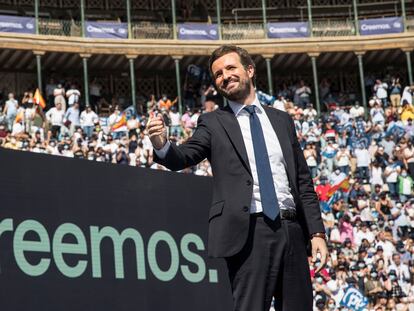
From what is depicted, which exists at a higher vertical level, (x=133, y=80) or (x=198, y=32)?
(x=198, y=32)

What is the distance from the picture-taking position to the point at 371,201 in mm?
22609

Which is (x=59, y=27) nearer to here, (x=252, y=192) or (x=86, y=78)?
(x=86, y=78)

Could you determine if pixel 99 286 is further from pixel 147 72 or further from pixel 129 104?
Answer: pixel 147 72

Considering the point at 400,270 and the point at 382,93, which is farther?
the point at 382,93

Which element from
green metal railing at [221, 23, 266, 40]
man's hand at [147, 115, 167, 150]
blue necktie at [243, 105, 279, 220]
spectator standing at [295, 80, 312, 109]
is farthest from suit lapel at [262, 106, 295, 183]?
green metal railing at [221, 23, 266, 40]

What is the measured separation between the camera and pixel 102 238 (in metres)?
9.73

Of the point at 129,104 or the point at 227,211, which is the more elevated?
the point at 129,104

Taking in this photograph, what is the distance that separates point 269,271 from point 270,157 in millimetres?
589

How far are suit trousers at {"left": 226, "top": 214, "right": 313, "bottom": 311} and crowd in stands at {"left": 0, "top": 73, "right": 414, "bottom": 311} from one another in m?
10.4

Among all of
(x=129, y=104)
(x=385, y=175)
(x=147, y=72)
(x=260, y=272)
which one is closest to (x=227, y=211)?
(x=260, y=272)

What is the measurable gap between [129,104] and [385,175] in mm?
12235

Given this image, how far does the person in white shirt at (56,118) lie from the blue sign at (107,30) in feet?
26.1

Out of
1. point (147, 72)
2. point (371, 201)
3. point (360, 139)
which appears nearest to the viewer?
point (371, 201)

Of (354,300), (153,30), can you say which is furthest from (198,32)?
(354,300)
